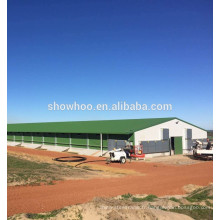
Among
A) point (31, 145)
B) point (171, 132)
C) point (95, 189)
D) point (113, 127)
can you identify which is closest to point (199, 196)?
point (95, 189)

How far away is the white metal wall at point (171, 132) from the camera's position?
32456 mm

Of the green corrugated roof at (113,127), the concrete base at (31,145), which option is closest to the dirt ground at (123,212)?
the green corrugated roof at (113,127)

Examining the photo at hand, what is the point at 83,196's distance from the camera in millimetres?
13617

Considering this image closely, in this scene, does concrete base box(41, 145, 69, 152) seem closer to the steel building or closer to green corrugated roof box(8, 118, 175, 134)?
the steel building

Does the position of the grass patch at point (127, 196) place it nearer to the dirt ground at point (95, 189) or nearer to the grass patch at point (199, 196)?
the dirt ground at point (95, 189)

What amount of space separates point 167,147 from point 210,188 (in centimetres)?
2094

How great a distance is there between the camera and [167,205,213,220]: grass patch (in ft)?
34.3

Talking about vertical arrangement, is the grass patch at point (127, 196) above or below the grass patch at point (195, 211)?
below

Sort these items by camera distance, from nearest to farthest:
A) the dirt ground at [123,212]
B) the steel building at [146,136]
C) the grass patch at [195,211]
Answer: the dirt ground at [123,212] < the grass patch at [195,211] < the steel building at [146,136]

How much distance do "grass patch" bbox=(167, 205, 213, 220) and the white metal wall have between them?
66.8ft

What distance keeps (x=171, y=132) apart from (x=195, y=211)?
25.6 metres

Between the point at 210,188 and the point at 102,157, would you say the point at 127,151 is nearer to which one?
the point at 102,157

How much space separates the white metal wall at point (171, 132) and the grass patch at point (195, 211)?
66.8 ft
